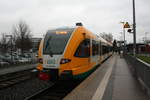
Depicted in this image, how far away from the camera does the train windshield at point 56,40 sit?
8.60 metres

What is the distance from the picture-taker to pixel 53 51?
28.4 feet

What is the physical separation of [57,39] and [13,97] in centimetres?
325

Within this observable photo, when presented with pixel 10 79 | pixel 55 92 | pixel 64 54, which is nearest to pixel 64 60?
pixel 64 54

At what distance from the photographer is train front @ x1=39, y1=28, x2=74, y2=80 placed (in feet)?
27.0

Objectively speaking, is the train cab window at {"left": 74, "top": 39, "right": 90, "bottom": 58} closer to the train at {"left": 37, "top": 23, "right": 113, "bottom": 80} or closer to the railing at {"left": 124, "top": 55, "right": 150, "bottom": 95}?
the train at {"left": 37, "top": 23, "right": 113, "bottom": 80}

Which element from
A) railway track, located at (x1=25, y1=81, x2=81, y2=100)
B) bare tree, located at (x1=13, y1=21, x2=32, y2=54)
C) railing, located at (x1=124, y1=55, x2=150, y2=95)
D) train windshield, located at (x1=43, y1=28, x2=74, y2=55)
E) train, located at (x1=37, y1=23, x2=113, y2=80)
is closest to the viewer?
railing, located at (x1=124, y1=55, x2=150, y2=95)

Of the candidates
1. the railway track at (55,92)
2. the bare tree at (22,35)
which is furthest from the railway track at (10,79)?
the bare tree at (22,35)

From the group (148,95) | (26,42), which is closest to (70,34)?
(148,95)

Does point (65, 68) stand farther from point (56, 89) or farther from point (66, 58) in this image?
point (56, 89)

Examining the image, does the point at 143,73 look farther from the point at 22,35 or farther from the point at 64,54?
the point at 22,35

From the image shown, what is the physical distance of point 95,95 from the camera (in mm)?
6184

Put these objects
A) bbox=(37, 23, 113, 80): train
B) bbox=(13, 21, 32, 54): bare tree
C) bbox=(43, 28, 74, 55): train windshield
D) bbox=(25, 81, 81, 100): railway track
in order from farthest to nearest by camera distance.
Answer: bbox=(13, 21, 32, 54): bare tree, bbox=(43, 28, 74, 55): train windshield, bbox=(37, 23, 113, 80): train, bbox=(25, 81, 81, 100): railway track

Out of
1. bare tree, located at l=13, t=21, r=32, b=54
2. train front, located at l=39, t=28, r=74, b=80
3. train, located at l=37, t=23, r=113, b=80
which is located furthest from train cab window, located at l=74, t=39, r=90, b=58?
bare tree, located at l=13, t=21, r=32, b=54

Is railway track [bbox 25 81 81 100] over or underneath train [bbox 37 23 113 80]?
underneath
